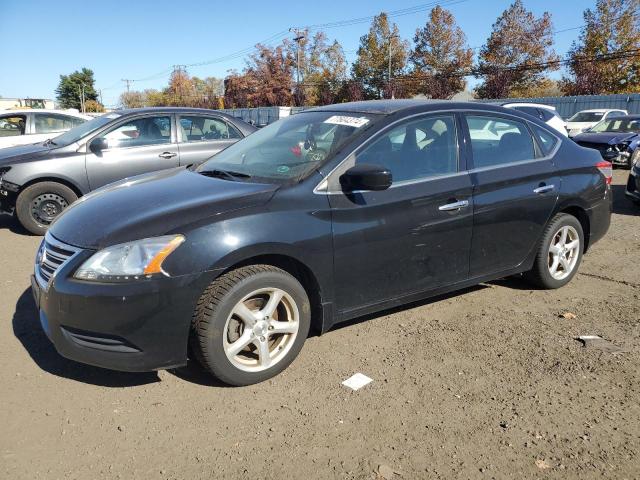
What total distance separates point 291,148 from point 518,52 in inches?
1919

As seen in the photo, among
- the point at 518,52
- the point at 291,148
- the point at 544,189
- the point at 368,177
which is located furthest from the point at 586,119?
the point at 518,52

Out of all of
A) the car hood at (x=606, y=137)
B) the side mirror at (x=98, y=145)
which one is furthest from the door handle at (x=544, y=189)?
the car hood at (x=606, y=137)

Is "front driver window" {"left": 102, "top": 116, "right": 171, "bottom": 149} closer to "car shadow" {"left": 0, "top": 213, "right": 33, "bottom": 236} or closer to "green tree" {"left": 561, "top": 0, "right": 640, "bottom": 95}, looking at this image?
"car shadow" {"left": 0, "top": 213, "right": 33, "bottom": 236}

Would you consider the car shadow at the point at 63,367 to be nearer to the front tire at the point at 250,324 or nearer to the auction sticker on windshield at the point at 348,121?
the front tire at the point at 250,324

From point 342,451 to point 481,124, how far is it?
2.77 meters

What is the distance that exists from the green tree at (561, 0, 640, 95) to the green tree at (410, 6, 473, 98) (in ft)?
38.4

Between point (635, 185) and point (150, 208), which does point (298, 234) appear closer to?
point (150, 208)

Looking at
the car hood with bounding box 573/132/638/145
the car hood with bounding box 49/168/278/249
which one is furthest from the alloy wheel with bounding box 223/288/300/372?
the car hood with bounding box 573/132/638/145

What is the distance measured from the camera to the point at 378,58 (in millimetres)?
56406

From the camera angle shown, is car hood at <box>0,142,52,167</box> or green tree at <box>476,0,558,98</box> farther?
green tree at <box>476,0,558,98</box>

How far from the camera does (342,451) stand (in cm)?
260

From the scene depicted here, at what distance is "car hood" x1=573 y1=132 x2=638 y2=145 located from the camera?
1403 centimetres

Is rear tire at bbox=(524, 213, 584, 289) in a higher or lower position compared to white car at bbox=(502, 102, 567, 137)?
lower

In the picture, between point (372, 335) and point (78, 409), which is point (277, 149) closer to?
point (372, 335)
